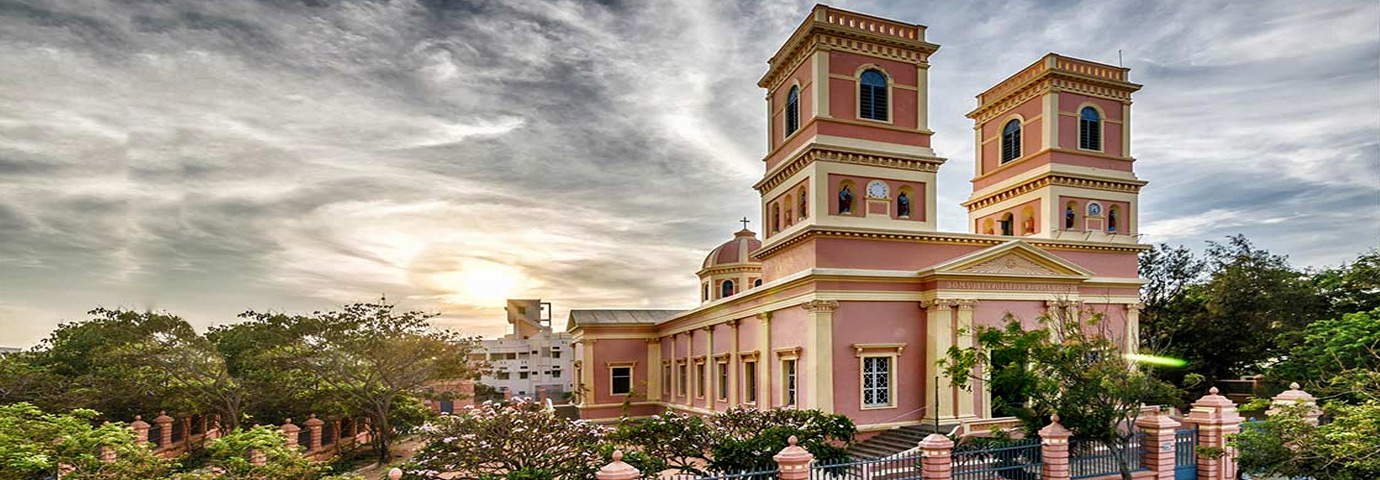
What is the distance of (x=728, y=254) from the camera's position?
3850 centimetres

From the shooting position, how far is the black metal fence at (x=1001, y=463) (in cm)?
1451

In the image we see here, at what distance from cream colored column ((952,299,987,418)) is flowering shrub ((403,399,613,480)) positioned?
1113cm

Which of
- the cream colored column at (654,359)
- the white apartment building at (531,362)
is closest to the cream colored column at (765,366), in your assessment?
the cream colored column at (654,359)

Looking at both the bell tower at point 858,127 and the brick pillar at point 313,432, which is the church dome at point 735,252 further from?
the brick pillar at point 313,432

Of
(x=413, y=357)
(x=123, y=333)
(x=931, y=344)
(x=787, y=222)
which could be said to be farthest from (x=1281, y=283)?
(x=123, y=333)

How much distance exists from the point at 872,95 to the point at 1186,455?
11497mm

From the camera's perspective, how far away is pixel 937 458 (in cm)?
1369

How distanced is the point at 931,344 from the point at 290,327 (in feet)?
71.5

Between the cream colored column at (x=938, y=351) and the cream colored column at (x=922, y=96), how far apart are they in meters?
5.22

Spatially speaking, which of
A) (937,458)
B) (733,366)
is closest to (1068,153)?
(733,366)

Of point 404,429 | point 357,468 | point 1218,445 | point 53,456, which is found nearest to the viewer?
point 53,456

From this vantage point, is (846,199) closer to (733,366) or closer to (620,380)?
(733,366)

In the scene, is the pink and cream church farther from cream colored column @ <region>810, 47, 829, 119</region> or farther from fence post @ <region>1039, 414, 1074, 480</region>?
fence post @ <region>1039, 414, 1074, 480</region>

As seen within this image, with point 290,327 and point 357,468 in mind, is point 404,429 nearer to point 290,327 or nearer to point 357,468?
point 357,468
